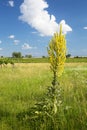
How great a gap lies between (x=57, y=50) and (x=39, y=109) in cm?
161

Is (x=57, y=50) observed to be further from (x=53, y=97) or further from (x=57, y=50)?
(x=53, y=97)

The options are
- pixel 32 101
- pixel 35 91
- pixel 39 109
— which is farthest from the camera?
pixel 35 91

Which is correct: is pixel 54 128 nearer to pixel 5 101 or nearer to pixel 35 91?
pixel 5 101

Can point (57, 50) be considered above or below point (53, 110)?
above

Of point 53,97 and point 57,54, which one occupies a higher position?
point 57,54

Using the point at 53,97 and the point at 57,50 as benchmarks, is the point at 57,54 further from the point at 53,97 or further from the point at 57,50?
the point at 53,97

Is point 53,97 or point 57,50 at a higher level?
point 57,50

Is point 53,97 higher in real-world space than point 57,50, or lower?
lower

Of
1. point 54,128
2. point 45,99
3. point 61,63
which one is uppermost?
point 61,63

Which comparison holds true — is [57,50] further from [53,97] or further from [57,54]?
[53,97]

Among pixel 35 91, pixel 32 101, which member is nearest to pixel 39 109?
pixel 32 101

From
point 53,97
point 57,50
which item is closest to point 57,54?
point 57,50

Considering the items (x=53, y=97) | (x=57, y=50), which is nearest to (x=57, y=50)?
(x=57, y=50)

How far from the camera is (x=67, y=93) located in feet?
35.4
